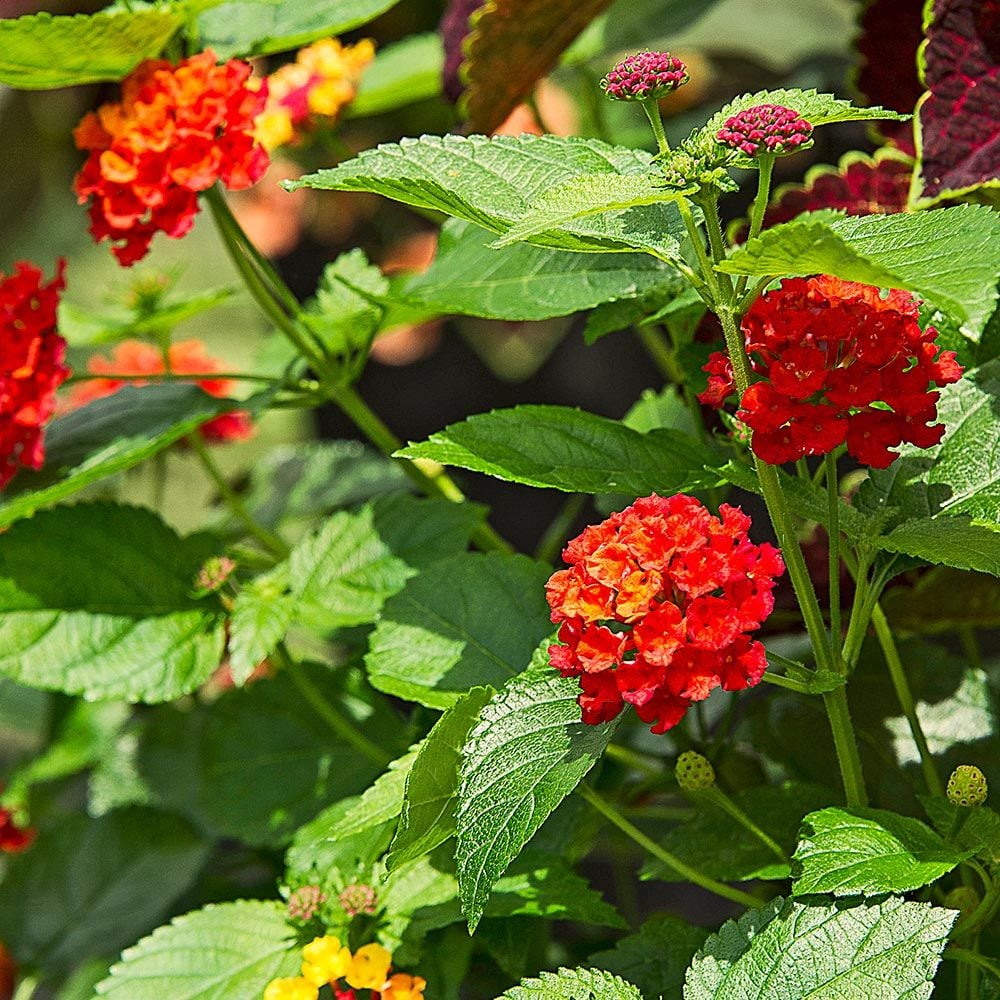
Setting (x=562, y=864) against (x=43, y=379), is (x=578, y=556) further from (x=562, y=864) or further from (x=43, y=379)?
(x=43, y=379)

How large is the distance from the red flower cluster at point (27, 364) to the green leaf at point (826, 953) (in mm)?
459

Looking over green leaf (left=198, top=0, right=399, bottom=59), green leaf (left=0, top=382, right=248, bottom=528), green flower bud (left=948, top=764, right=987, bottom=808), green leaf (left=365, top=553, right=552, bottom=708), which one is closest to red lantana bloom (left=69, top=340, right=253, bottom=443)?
green leaf (left=0, top=382, right=248, bottom=528)

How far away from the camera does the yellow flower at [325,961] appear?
561 millimetres

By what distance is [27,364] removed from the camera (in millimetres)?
728

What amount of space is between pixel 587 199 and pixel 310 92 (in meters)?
0.59

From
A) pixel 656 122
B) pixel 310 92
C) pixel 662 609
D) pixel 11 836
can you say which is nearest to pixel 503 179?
pixel 656 122

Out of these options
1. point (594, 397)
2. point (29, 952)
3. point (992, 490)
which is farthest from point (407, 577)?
point (594, 397)

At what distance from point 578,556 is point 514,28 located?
1.45ft

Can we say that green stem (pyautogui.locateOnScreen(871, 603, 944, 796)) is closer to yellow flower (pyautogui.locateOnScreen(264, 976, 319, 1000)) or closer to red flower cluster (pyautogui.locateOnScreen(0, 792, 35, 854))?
yellow flower (pyautogui.locateOnScreen(264, 976, 319, 1000))

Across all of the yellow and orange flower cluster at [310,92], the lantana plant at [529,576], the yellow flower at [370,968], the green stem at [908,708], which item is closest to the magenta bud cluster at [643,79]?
the lantana plant at [529,576]

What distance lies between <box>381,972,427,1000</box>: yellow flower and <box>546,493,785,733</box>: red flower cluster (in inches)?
6.6

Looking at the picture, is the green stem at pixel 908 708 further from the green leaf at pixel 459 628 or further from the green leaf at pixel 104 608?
the green leaf at pixel 104 608

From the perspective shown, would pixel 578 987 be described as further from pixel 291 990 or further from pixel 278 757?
pixel 278 757

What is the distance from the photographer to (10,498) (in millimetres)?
858
